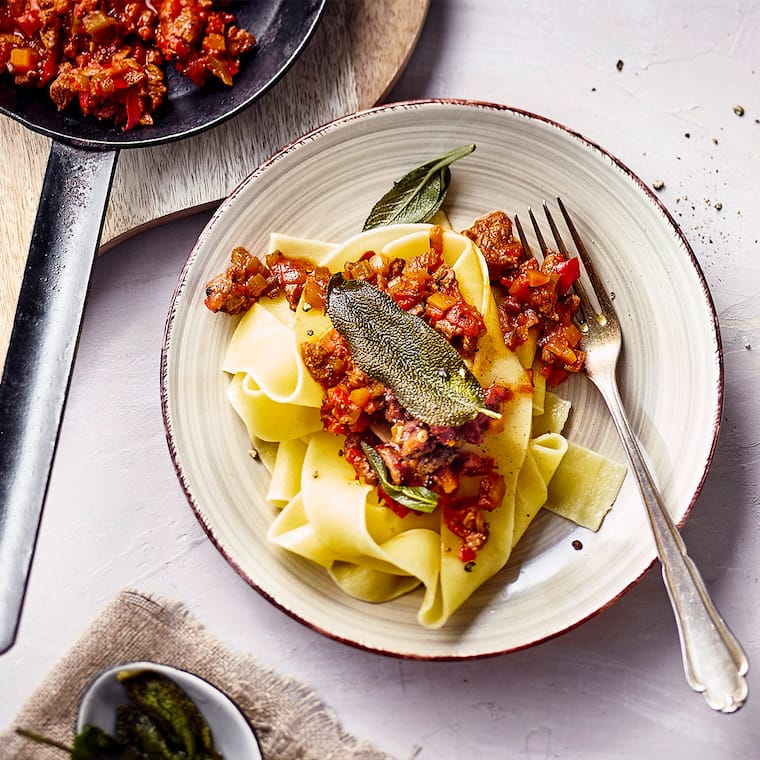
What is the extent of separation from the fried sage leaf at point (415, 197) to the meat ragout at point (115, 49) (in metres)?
1.03

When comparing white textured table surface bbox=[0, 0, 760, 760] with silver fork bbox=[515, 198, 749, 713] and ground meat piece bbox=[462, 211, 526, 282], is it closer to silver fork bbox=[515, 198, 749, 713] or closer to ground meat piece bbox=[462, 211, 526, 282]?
silver fork bbox=[515, 198, 749, 713]

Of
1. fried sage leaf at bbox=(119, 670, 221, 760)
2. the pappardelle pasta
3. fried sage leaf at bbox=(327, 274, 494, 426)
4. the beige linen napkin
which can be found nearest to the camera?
fried sage leaf at bbox=(327, 274, 494, 426)

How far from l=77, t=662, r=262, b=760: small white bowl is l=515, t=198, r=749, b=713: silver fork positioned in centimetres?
204

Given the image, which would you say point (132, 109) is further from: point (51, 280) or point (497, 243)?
point (497, 243)

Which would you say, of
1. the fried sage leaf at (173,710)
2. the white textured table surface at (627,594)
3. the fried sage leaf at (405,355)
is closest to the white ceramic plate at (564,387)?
the white textured table surface at (627,594)

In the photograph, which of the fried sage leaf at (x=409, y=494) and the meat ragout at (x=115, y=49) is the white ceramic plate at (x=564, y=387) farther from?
the meat ragout at (x=115, y=49)

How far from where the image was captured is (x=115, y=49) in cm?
402

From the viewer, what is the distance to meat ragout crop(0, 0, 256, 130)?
3895 mm

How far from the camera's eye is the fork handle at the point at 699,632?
3.32 metres

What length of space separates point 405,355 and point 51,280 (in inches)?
68.5

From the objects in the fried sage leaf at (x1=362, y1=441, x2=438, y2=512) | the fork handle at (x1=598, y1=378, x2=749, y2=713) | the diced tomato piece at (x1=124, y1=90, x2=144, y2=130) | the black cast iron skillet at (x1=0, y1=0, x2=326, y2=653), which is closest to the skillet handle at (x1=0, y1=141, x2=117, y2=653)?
the black cast iron skillet at (x1=0, y1=0, x2=326, y2=653)

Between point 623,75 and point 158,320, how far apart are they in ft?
9.04

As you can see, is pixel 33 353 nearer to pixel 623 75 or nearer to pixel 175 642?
pixel 175 642

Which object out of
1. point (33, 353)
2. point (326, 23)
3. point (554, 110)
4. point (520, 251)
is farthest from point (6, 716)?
point (554, 110)
